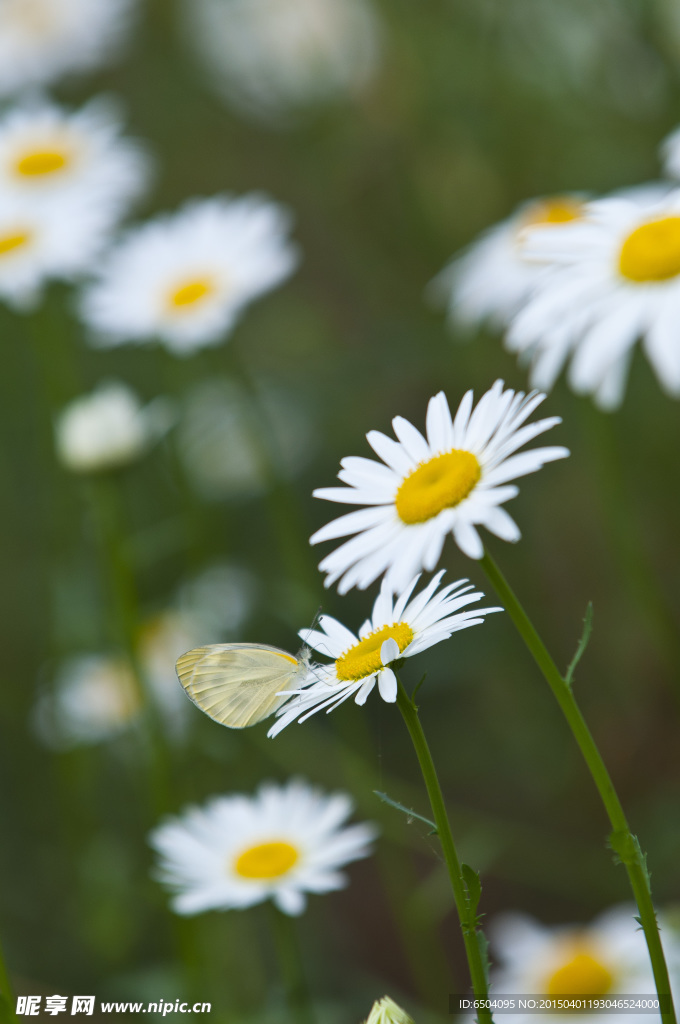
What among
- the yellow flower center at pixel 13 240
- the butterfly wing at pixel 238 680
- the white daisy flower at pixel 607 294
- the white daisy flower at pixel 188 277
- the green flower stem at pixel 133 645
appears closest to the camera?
the butterfly wing at pixel 238 680

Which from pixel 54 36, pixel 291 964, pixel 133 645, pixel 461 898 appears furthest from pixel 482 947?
pixel 54 36

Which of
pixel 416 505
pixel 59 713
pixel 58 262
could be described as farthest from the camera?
pixel 59 713

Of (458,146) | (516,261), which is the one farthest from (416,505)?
(458,146)

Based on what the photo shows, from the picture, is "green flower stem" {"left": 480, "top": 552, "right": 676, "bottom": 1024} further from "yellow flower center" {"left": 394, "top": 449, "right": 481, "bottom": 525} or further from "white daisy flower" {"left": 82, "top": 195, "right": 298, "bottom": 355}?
"white daisy flower" {"left": 82, "top": 195, "right": 298, "bottom": 355}

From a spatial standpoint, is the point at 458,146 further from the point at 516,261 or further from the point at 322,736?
the point at 322,736

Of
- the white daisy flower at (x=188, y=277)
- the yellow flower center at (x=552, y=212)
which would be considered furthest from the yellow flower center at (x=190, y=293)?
the yellow flower center at (x=552, y=212)

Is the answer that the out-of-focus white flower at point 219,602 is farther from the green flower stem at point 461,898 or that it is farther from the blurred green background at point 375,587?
the green flower stem at point 461,898

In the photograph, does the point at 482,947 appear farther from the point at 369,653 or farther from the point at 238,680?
the point at 238,680
